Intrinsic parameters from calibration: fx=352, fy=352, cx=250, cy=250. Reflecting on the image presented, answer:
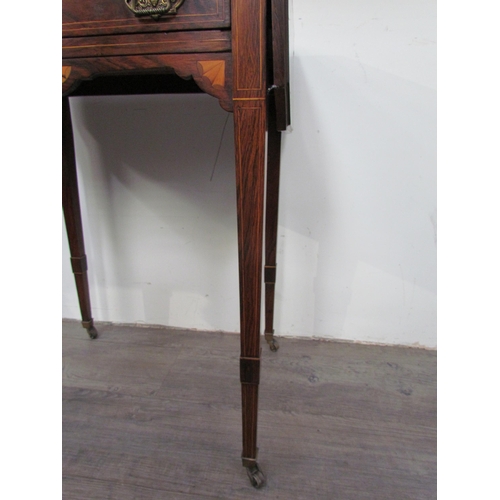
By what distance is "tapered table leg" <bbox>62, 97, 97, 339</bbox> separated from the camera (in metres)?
1.12

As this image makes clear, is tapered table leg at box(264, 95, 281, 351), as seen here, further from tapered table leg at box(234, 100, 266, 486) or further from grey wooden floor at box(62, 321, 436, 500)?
tapered table leg at box(234, 100, 266, 486)

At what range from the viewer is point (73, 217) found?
3.82ft

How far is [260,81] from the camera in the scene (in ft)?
1.90

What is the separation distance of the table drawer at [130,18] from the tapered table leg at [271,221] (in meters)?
0.42

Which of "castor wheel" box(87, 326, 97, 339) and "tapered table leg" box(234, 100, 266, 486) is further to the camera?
"castor wheel" box(87, 326, 97, 339)

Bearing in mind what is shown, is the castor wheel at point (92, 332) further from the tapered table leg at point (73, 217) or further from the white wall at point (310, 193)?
the white wall at point (310, 193)

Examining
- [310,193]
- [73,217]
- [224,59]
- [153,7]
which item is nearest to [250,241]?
[224,59]

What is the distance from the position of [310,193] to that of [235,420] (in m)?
Result: 0.71

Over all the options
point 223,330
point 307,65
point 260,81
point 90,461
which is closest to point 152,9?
point 260,81

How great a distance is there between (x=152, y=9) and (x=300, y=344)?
104cm

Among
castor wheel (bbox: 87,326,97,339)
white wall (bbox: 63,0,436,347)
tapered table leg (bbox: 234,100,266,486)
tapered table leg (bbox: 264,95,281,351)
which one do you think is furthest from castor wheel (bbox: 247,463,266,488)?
castor wheel (bbox: 87,326,97,339)

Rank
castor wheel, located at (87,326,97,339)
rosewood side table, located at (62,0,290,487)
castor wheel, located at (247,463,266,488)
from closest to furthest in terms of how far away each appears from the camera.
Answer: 1. rosewood side table, located at (62,0,290,487)
2. castor wheel, located at (247,463,266,488)
3. castor wheel, located at (87,326,97,339)

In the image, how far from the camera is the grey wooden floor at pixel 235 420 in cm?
71

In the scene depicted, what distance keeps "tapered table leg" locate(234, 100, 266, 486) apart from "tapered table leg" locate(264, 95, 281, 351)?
0.41 metres
